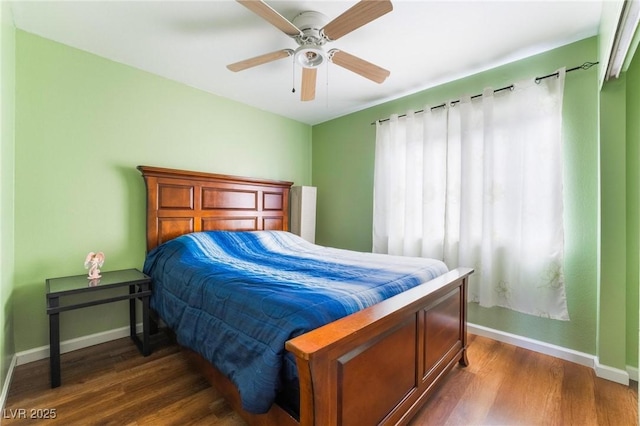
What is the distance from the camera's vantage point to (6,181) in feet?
6.02

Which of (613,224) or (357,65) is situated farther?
(357,65)

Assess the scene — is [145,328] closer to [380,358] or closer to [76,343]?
[76,343]

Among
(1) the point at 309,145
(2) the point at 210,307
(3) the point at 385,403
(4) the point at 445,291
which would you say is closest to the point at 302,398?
(3) the point at 385,403

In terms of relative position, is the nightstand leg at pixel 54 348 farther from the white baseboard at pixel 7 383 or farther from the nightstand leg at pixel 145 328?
the nightstand leg at pixel 145 328

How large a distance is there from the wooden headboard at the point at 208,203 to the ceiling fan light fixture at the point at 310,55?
160 cm

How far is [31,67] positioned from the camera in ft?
7.03

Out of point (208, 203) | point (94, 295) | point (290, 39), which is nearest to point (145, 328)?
point (94, 295)

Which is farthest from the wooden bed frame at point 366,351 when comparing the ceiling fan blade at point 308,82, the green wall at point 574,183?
the ceiling fan blade at point 308,82

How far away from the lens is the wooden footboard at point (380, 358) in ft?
3.21

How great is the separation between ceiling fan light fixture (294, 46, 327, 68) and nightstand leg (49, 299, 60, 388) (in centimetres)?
233

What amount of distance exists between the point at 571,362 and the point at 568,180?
142 centimetres

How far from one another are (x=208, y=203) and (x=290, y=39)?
5.87ft

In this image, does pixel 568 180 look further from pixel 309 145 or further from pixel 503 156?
pixel 309 145

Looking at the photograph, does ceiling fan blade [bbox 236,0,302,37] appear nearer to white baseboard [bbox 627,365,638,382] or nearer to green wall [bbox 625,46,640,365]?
green wall [bbox 625,46,640,365]
